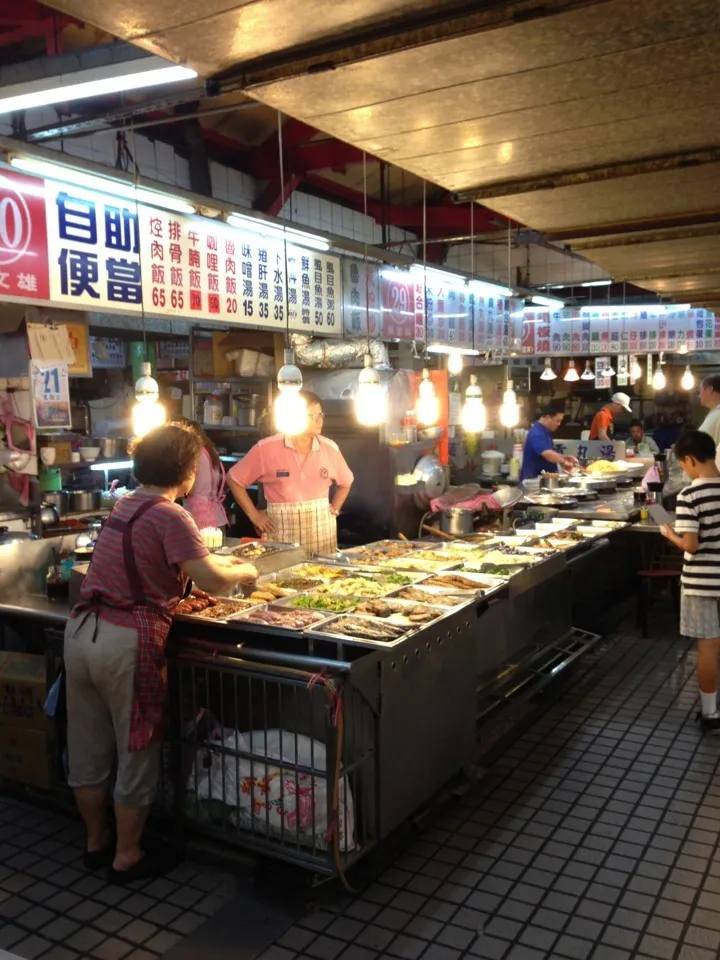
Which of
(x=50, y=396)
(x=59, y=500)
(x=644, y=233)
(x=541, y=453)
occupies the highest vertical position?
(x=644, y=233)

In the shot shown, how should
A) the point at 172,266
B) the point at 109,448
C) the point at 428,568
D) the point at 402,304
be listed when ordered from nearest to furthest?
the point at 428,568 → the point at 172,266 → the point at 109,448 → the point at 402,304

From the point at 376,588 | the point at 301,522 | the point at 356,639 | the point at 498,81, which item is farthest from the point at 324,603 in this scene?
the point at 498,81

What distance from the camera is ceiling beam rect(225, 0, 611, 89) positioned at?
208 centimetres

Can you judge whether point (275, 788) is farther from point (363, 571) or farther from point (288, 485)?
point (288, 485)

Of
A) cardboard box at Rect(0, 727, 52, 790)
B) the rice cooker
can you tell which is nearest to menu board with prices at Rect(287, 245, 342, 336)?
cardboard box at Rect(0, 727, 52, 790)

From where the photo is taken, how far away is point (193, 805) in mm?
3951

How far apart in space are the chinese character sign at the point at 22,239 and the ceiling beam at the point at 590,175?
2969 mm

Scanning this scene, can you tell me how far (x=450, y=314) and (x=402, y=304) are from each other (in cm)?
126

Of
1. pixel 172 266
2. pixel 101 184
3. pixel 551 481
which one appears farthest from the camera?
pixel 551 481

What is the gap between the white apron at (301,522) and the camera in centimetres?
636

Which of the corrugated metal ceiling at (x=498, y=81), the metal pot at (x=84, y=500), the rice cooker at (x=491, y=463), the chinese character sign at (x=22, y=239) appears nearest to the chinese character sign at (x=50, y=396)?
the metal pot at (x=84, y=500)

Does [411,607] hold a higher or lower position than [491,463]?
lower

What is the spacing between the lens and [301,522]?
20.9ft

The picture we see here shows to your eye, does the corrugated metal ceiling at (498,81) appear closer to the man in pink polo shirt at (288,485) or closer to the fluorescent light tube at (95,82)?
the fluorescent light tube at (95,82)
